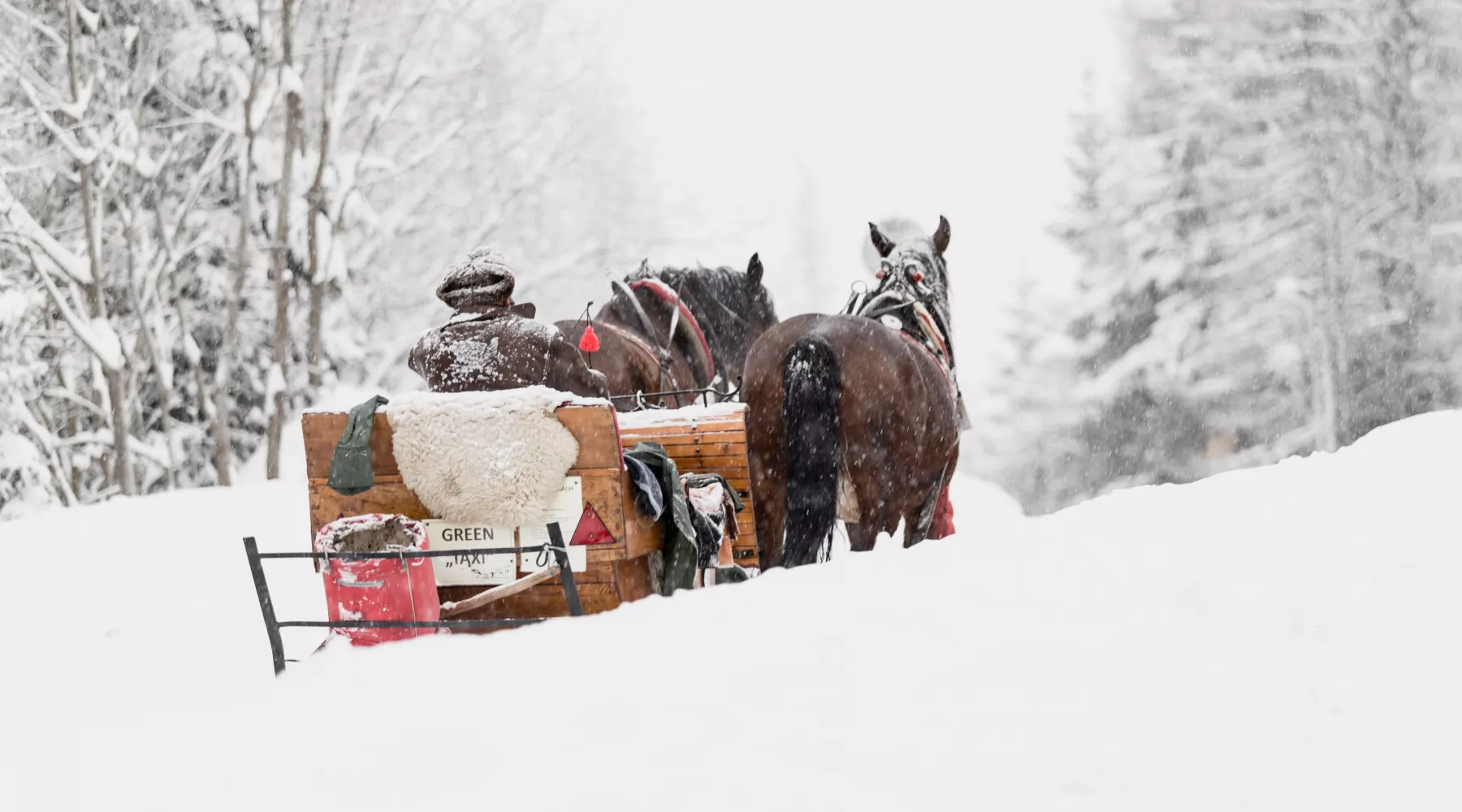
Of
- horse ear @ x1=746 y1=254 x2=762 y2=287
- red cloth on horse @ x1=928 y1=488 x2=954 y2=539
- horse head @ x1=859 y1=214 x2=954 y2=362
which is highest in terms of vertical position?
horse ear @ x1=746 y1=254 x2=762 y2=287

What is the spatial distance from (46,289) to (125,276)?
1.82 m

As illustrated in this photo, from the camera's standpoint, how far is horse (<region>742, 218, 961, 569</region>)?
229 inches

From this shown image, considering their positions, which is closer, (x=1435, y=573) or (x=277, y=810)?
(x=277, y=810)

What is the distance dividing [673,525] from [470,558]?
0.83m

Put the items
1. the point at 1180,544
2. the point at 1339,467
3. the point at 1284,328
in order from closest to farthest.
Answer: the point at 1180,544 < the point at 1339,467 < the point at 1284,328

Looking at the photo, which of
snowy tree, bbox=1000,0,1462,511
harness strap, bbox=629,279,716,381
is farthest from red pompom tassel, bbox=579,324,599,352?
snowy tree, bbox=1000,0,1462,511

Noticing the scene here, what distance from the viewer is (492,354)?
4.91 meters

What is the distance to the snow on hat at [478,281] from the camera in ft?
16.4

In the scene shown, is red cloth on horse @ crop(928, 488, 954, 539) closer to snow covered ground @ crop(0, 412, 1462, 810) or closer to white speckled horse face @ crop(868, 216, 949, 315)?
white speckled horse face @ crop(868, 216, 949, 315)

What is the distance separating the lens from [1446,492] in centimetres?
464

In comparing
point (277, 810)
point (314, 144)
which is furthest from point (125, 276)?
point (277, 810)

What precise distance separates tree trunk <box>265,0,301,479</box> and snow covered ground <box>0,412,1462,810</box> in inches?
387

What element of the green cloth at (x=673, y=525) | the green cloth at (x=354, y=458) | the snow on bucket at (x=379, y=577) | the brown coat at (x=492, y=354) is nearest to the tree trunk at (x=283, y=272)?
the brown coat at (x=492, y=354)

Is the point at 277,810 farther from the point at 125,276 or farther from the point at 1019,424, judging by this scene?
the point at 1019,424
